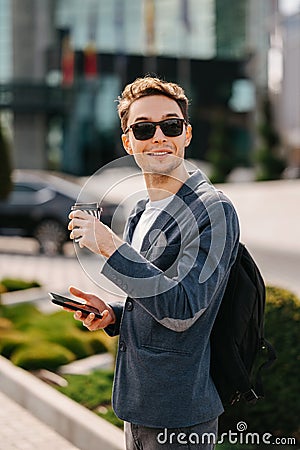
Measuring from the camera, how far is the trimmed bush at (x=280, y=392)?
493 centimetres

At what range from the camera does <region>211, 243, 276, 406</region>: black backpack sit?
8.95 feet

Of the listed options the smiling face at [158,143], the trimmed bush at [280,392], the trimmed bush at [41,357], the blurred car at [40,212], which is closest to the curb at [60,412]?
the trimmed bush at [41,357]

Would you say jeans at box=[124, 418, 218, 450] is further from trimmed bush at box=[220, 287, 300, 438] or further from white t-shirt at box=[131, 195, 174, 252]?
trimmed bush at box=[220, 287, 300, 438]

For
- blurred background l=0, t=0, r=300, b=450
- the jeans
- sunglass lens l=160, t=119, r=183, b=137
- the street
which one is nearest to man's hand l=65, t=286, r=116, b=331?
the jeans

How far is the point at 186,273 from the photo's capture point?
250 cm

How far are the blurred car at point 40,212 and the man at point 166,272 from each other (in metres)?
14.8

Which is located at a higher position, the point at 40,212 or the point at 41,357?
the point at 41,357

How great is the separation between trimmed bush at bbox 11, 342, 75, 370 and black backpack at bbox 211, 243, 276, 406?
14.7ft

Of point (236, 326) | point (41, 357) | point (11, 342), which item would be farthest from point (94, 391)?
point (236, 326)

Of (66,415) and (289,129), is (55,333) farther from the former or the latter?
(289,129)

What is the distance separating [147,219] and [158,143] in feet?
0.82

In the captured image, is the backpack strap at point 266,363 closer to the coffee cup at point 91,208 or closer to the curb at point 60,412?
the coffee cup at point 91,208

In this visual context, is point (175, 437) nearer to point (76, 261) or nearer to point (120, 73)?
point (76, 261)

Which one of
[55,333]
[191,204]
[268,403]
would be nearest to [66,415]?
[268,403]
